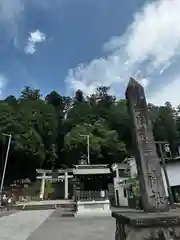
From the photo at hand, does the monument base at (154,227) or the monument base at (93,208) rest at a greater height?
the monument base at (93,208)

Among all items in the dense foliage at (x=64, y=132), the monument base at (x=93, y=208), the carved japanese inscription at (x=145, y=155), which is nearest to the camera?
the carved japanese inscription at (x=145, y=155)

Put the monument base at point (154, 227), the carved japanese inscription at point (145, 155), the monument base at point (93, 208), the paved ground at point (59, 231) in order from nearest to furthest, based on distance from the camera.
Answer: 1. the monument base at point (154, 227)
2. the carved japanese inscription at point (145, 155)
3. the paved ground at point (59, 231)
4. the monument base at point (93, 208)

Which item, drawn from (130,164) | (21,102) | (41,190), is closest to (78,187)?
(130,164)

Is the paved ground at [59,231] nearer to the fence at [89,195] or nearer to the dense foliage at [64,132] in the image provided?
the fence at [89,195]

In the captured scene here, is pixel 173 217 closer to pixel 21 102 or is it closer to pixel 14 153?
pixel 14 153

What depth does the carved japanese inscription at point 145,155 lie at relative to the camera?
5379mm

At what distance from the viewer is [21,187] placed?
150ft

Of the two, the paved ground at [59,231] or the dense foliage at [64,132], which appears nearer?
the paved ground at [59,231]

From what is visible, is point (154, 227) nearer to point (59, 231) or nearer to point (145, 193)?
point (145, 193)

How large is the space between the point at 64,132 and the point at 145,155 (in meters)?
52.9

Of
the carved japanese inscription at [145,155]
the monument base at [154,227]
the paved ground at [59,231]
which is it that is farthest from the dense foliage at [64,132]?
the monument base at [154,227]

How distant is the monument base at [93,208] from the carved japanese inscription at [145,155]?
50.3 ft

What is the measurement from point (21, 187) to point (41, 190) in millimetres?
5302

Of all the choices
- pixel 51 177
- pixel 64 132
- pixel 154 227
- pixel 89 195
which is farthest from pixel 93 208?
pixel 64 132
